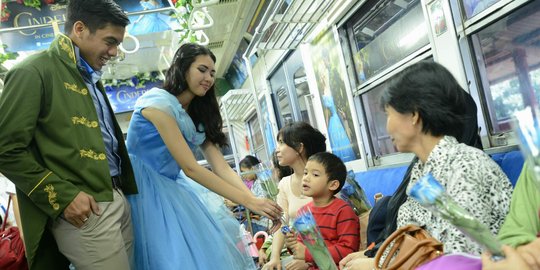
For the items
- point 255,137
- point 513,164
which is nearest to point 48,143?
point 513,164

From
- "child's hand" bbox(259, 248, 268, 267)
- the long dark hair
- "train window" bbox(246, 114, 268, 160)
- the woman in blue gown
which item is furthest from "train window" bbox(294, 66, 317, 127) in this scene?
"train window" bbox(246, 114, 268, 160)

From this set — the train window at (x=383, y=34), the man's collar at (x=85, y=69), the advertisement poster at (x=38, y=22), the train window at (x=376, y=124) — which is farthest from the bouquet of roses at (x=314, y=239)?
the advertisement poster at (x=38, y=22)

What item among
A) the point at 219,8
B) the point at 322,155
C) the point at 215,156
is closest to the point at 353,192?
the point at 322,155

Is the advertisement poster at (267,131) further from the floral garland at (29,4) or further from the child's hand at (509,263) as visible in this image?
the child's hand at (509,263)

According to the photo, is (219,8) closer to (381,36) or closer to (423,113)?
(381,36)

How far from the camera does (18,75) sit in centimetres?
162

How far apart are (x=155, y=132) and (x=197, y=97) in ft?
1.41

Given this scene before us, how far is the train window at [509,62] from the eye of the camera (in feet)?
7.02

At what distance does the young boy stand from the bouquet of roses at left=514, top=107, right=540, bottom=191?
1.47 metres

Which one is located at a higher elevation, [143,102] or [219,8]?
[219,8]

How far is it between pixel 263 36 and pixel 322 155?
2.57 meters

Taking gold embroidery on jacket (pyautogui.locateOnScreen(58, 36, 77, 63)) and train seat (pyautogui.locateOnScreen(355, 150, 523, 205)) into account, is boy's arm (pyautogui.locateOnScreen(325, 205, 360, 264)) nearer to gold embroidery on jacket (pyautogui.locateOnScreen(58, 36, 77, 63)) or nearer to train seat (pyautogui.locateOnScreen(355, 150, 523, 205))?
train seat (pyautogui.locateOnScreen(355, 150, 523, 205))

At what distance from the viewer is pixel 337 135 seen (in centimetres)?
465

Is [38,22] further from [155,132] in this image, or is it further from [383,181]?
[383,181]
